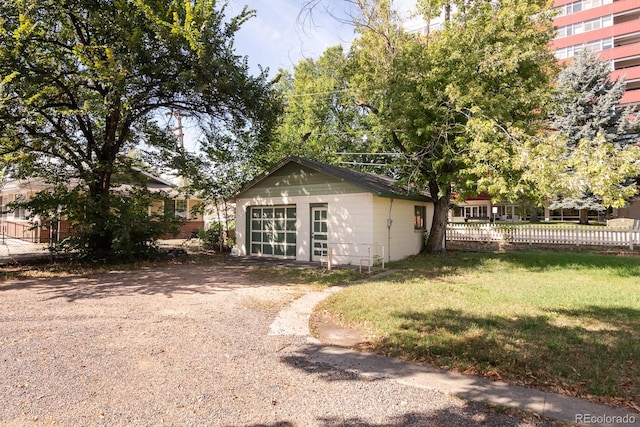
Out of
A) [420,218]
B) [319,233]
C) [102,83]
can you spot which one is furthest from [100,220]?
[420,218]

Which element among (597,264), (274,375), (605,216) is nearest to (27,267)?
(274,375)

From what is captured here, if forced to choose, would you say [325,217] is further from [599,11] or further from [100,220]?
[599,11]

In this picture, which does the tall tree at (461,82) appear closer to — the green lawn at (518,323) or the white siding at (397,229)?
the white siding at (397,229)

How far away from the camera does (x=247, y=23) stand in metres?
12.5

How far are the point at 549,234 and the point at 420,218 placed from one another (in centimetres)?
725

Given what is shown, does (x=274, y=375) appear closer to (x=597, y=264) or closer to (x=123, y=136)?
(x=123, y=136)

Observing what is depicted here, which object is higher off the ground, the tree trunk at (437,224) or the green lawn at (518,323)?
the tree trunk at (437,224)

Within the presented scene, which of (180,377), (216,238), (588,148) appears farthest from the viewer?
(216,238)

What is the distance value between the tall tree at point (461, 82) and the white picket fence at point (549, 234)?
7207 millimetres

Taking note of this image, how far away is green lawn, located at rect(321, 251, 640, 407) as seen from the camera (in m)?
4.04

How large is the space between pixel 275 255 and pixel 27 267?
8.37 metres

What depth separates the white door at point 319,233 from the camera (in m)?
13.7

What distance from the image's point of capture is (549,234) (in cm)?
1814

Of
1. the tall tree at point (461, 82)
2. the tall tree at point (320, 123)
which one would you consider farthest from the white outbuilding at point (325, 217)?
the tall tree at point (320, 123)
